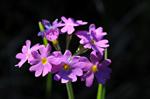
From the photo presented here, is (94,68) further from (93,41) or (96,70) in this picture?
(93,41)

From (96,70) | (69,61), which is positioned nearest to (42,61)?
(69,61)

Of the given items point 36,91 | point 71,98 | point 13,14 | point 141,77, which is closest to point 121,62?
point 141,77

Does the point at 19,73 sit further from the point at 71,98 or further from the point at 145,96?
the point at 71,98

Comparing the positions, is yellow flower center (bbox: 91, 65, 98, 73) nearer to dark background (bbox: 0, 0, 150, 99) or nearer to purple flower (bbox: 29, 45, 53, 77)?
purple flower (bbox: 29, 45, 53, 77)

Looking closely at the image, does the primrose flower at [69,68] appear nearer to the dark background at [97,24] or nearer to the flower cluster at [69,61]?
the flower cluster at [69,61]

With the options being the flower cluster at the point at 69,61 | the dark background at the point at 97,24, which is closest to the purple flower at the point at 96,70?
the flower cluster at the point at 69,61

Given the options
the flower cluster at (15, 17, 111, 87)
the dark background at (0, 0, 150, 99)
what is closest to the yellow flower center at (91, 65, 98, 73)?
the flower cluster at (15, 17, 111, 87)

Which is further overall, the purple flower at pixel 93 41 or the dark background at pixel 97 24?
the dark background at pixel 97 24
